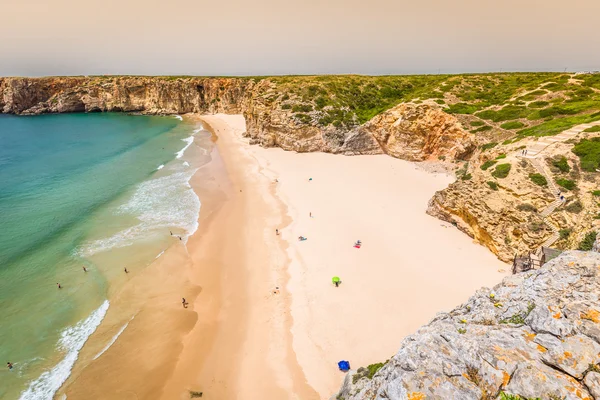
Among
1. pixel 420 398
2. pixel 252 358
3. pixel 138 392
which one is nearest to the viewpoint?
pixel 420 398

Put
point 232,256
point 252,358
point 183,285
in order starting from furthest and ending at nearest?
point 232,256 < point 183,285 < point 252,358

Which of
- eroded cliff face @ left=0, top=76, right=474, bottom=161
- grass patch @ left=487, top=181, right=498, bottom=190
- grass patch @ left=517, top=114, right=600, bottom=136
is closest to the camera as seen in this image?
grass patch @ left=487, top=181, right=498, bottom=190

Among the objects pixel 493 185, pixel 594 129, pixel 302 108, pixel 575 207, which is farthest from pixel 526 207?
pixel 302 108

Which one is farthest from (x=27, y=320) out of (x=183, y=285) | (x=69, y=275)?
(x=183, y=285)

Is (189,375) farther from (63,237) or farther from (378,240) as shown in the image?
(63,237)

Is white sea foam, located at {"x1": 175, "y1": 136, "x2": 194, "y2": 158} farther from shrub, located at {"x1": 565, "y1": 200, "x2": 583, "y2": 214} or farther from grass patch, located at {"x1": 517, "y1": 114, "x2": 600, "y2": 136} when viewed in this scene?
shrub, located at {"x1": 565, "y1": 200, "x2": 583, "y2": 214}

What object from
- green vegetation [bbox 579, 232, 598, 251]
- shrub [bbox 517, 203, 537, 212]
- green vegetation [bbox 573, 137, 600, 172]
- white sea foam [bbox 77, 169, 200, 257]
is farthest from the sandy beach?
green vegetation [bbox 573, 137, 600, 172]
